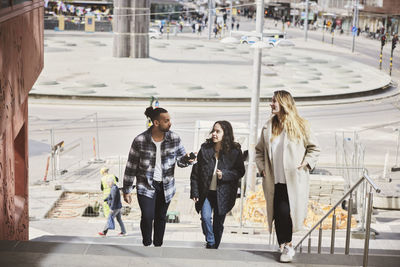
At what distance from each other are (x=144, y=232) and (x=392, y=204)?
7.91 meters

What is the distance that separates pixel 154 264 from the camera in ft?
19.6

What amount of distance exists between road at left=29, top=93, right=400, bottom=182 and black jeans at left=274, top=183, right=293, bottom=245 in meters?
11.2

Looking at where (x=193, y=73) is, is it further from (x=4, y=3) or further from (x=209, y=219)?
(x=209, y=219)

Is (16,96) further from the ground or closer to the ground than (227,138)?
further from the ground

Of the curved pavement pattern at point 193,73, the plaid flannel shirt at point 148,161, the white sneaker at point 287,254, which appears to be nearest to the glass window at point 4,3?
the plaid flannel shirt at point 148,161

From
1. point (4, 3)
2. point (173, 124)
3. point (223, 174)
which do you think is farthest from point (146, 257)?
point (173, 124)

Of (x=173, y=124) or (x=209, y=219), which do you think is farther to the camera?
(x=173, y=124)

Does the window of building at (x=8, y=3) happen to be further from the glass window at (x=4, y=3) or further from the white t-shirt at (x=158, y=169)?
the white t-shirt at (x=158, y=169)

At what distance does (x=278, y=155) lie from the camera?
20.5 feet

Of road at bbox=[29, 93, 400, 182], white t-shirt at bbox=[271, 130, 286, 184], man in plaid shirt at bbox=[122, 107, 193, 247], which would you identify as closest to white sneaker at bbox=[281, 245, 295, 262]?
white t-shirt at bbox=[271, 130, 286, 184]

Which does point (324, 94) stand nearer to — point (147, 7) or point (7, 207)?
point (147, 7)

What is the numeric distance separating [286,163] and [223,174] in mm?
776

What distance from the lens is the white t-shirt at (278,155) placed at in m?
6.23

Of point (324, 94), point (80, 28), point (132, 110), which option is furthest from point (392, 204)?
point (80, 28)
